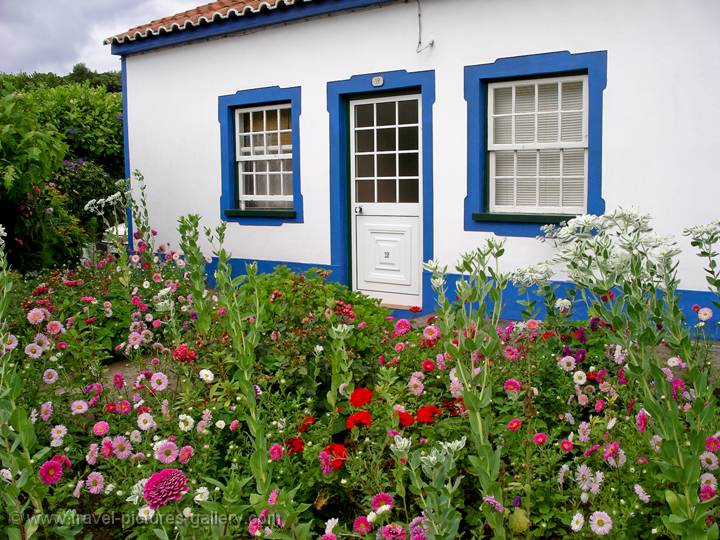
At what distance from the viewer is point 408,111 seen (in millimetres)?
8242

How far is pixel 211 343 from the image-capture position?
4.30 meters

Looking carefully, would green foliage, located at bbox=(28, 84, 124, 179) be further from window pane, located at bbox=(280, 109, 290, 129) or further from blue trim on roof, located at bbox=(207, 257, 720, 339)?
window pane, located at bbox=(280, 109, 290, 129)

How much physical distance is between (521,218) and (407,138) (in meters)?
1.67

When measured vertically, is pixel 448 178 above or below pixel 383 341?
above

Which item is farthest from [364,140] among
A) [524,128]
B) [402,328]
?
[402,328]

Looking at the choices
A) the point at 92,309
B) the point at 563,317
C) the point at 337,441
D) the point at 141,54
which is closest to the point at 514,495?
the point at 337,441

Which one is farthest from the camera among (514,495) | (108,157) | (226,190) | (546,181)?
(108,157)

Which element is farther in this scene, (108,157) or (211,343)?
(108,157)

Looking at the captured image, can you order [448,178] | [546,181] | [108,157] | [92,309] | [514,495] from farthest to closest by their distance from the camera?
[108,157], [448,178], [546,181], [92,309], [514,495]

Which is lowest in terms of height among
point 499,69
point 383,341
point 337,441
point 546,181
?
point 337,441

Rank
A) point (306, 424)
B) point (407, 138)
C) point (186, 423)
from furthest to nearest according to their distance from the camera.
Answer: point (407, 138) < point (306, 424) < point (186, 423)

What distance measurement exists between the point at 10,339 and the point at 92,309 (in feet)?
9.08

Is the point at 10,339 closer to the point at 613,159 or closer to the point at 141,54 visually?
the point at 613,159

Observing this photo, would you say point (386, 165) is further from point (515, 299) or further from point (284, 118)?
point (515, 299)
